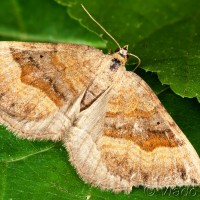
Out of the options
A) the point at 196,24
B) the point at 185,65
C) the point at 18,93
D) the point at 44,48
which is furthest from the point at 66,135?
the point at 196,24

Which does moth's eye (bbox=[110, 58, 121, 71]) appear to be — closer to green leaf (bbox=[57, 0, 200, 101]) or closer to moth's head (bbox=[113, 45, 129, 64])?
moth's head (bbox=[113, 45, 129, 64])

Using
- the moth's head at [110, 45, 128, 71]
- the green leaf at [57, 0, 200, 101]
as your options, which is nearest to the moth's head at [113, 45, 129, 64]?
Answer: the moth's head at [110, 45, 128, 71]

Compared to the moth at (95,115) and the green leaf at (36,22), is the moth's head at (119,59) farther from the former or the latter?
the green leaf at (36,22)

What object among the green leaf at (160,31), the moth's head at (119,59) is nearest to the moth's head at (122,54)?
the moth's head at (119,59)

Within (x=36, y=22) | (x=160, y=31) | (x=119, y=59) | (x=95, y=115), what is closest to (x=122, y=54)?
(x=119, y=59)

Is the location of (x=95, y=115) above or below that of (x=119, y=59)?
below

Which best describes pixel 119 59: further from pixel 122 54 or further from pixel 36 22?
pixel 36 22

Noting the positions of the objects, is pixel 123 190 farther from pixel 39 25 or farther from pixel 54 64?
pixel 39 25
